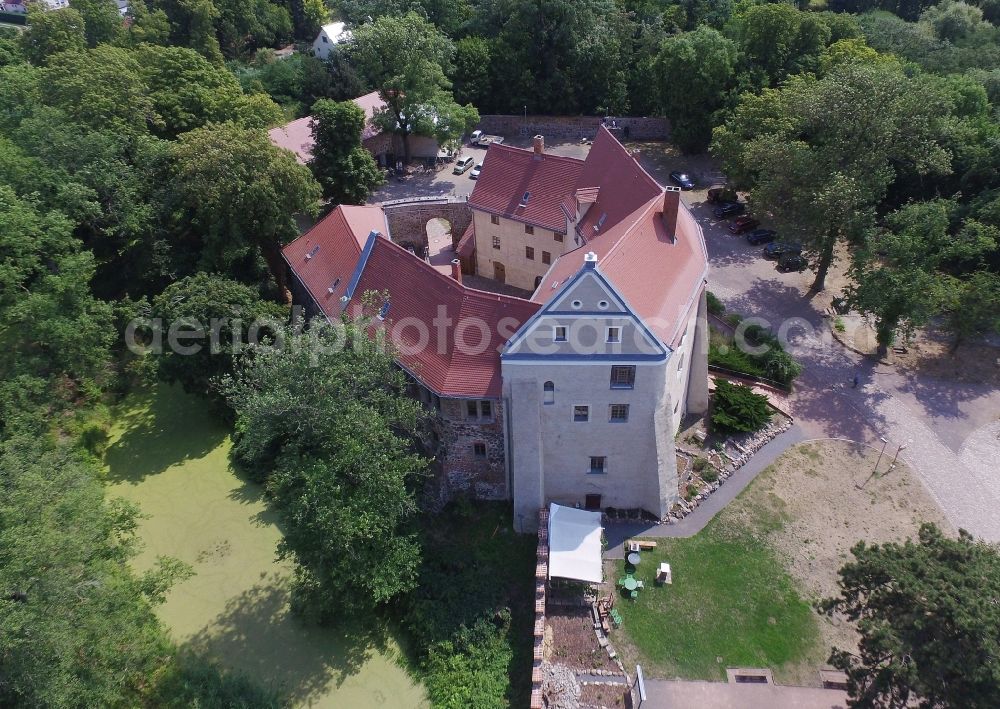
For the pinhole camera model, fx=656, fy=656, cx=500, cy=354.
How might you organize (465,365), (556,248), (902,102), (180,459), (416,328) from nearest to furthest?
(465,365), (416,328), (180,459), (902,102), (556,248)

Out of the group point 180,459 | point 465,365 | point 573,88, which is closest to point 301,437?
point 465,365

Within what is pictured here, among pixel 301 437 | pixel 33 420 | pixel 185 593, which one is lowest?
pixel 185 593

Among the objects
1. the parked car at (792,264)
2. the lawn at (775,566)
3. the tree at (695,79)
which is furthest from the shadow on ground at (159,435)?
the tree at (695,79)

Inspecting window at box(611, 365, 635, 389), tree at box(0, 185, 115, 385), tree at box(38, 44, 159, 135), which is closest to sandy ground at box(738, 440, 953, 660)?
window at box(611, 365, 635, 389)

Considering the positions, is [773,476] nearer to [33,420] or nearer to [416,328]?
Result: [416,328]

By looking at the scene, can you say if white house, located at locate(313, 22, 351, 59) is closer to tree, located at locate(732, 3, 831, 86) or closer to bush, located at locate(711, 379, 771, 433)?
tree, located at locate(732, 3, 831, 86)

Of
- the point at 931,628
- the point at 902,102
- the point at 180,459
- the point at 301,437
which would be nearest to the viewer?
the point at 931,628

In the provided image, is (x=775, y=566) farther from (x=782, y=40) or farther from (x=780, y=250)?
(x=782, y=40)
